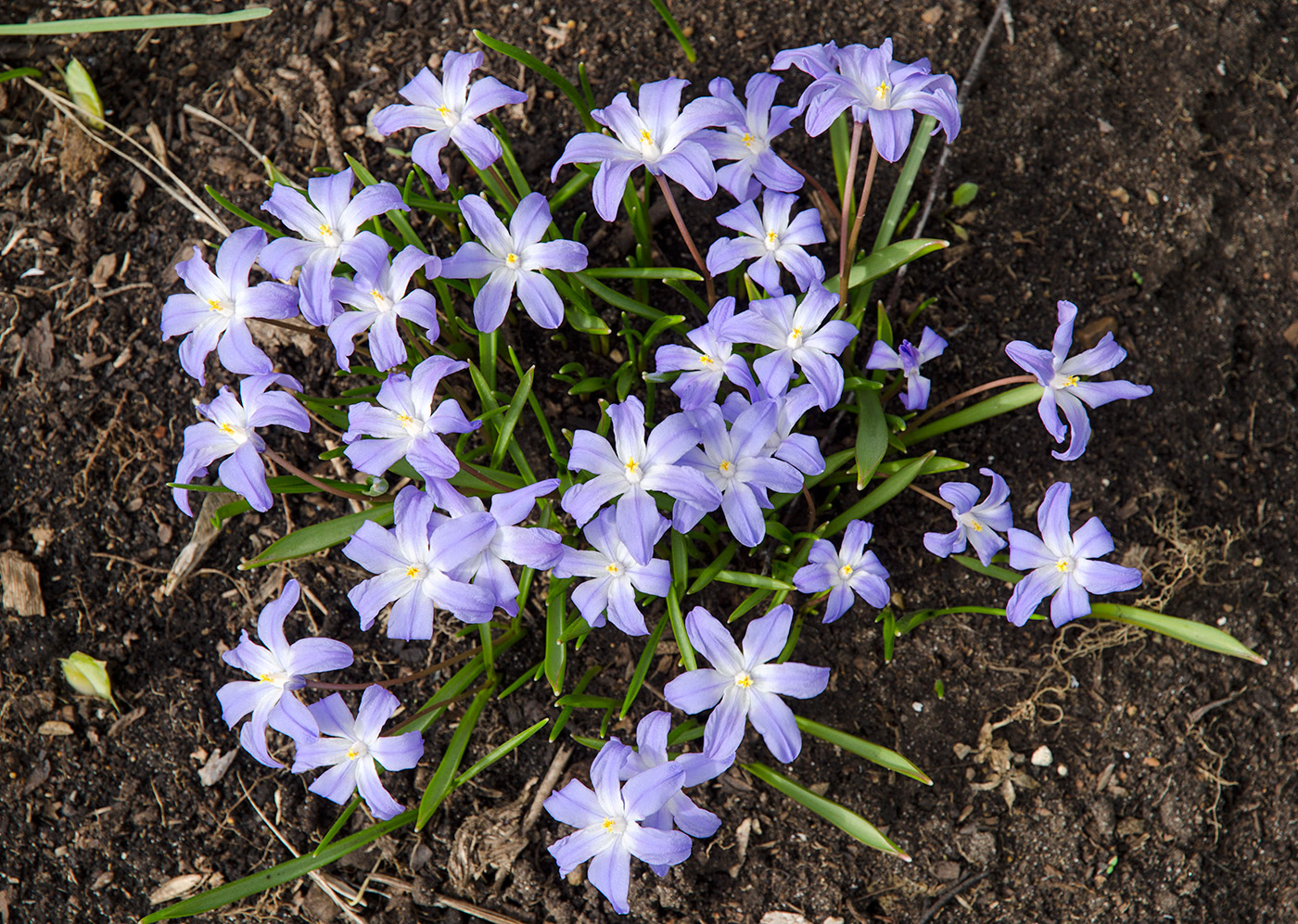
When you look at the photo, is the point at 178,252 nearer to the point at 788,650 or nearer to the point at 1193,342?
the point at 788,650

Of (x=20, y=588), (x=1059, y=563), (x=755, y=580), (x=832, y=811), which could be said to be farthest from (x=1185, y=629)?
(x=20, y=588)

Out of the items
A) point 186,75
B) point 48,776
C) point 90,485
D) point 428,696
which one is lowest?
point 48,776

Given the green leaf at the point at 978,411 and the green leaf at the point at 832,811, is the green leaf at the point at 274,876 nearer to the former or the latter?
the green leaf at the point at 832,811

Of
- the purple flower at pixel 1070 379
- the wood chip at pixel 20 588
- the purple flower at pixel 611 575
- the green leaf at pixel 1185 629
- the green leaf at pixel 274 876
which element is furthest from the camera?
the wood chip at pixel 20 588

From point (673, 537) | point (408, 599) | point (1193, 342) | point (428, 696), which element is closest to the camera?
point (408, 599)

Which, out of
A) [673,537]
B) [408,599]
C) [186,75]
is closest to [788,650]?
[673,537]

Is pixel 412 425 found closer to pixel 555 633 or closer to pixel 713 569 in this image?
pixel 555 633

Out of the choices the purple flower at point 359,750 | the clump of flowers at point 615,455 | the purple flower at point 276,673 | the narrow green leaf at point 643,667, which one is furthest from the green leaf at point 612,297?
the purple flower at point 359,750
